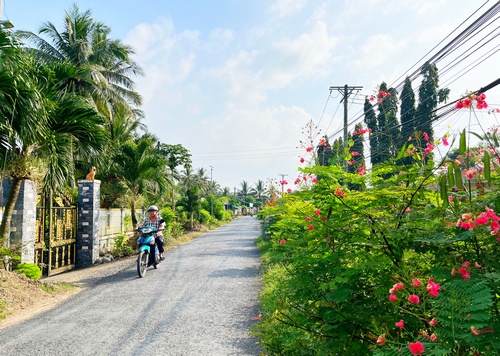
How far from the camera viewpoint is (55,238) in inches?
350

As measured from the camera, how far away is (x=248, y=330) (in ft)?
14.8

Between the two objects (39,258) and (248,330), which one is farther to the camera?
(39,258)

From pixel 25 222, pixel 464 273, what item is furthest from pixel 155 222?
pixel 464 273

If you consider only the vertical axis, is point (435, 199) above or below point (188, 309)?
above

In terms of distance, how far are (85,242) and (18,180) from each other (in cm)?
322

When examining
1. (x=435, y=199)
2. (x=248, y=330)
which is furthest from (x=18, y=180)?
(x=435, y=199)

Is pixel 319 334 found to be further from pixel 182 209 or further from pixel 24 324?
pixel 182 209

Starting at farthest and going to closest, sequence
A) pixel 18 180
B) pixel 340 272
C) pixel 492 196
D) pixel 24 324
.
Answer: pixel 18 180
pixel 24 324
pixel 340 272
pixel 492 196

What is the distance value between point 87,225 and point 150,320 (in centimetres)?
580

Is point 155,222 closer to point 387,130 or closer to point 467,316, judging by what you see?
point 387,130

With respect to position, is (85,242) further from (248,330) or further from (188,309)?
(248,330)

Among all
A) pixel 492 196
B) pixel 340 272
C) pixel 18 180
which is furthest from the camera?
pixel 18 180

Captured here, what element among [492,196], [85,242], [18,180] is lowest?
[85,242]

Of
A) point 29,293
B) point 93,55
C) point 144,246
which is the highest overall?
point 93,55
